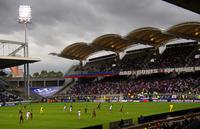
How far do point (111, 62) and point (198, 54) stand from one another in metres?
28.1

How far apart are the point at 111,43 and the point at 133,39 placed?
10.1m

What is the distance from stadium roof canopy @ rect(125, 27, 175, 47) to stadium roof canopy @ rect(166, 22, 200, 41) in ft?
→ 12.2

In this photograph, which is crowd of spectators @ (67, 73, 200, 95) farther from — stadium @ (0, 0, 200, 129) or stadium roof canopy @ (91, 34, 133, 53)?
stadium roof canopy @ (91, 34, 133, 53)

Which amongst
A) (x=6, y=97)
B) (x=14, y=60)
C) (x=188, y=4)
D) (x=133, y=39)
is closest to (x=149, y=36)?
(x=133, y=39)

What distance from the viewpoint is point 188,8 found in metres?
18.6

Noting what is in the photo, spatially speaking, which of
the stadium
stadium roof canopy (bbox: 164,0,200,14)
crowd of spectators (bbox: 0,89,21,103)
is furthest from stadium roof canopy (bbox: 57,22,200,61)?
stadium roof canopy (bbox: 164,0,200,14)

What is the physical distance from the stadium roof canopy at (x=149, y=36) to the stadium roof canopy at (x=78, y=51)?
589 inches

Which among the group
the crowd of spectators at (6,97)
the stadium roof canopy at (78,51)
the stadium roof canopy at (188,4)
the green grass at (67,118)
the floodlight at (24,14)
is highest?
the floodlight at (24,14)

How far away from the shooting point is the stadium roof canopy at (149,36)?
8306cm

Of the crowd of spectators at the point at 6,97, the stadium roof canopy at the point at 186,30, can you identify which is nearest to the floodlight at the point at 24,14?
the crowd of spectators at the point at 6,97

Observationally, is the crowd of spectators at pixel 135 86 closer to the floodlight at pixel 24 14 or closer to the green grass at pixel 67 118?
the floodlight at pixel 24 14

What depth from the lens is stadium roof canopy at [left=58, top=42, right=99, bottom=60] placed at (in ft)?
326

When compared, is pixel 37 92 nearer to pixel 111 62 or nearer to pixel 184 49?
pixel 111 62

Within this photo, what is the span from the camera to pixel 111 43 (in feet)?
320
